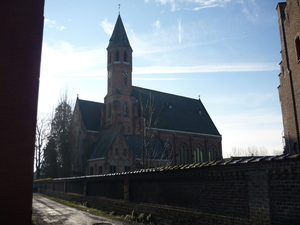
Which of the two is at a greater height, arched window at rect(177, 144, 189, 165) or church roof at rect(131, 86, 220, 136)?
church roof at rect(131, 86, 220, 136)

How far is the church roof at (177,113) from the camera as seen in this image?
1841 inches

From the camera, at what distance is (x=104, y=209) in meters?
16.8

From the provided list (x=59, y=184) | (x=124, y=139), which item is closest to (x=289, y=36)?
(x=124, y=139)

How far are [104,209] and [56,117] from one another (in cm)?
3216

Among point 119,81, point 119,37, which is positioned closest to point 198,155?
point 119,81

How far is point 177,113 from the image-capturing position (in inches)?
2028

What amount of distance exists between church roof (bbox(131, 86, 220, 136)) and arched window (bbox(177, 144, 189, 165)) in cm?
318

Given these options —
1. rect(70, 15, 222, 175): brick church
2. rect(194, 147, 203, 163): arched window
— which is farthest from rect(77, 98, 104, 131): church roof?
rect(194, 147, 203, 163): arched window

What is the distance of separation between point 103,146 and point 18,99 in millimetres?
28807

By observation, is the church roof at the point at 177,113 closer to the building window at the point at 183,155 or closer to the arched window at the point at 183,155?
the arched window at the point at 183,155

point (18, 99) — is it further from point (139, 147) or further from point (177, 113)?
point (177, 113)

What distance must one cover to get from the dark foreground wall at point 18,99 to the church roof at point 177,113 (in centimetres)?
3464

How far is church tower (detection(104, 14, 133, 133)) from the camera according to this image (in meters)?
41.7

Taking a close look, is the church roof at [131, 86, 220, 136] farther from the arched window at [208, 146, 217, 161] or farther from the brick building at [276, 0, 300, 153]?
the brick building at [276, 0, 300, 153]
